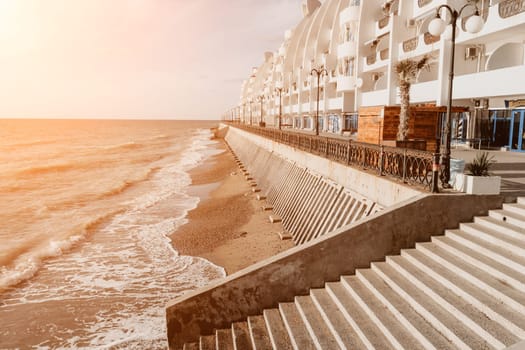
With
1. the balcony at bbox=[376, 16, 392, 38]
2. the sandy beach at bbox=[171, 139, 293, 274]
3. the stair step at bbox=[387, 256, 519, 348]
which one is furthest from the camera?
the balcony at bbox=[376, 16, 392, 38]

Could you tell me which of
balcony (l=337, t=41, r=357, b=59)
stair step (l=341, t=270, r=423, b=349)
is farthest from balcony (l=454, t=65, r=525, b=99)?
balcony (l=337, t=41, r=357, b=59)

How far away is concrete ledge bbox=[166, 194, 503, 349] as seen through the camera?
7555 mm

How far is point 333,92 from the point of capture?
138 ft

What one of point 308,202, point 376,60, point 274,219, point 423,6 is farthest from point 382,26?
point 274,219

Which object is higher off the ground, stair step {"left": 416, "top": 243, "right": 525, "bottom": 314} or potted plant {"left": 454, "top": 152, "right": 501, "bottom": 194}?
potted plant {"left": 454, "top": 152, "right": 501, "bottom": 194}

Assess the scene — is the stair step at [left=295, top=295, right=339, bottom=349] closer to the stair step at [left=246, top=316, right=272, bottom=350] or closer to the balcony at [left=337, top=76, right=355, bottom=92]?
the stair step at [left=246, top=316, right=272, bottom=350]

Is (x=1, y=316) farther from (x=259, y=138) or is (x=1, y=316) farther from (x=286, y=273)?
(x=259, y=138)

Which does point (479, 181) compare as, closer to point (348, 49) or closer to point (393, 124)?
point (393, 124)

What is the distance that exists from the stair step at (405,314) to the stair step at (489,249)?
Result: 1.80m

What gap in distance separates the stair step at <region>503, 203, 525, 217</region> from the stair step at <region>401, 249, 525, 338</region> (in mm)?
2126

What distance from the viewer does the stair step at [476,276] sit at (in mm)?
5258

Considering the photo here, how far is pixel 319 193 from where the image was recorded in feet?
47.8

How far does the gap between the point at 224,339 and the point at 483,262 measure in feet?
16.5

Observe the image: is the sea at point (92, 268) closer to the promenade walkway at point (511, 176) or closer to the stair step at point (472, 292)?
the stair step at point (472, 292)
